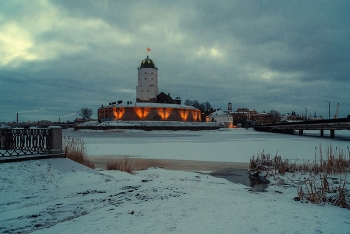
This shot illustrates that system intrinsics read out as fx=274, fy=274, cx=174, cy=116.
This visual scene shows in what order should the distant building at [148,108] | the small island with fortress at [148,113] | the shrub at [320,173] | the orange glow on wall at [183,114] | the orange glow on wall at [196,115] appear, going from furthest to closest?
the orange glow on wall at [196,115] → the orange glow on wall at [183,114] → the distant building at [148,108] → the small island with fortress at [148,113] → the shrub at [320,173]

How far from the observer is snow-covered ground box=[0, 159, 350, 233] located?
5.83 meters

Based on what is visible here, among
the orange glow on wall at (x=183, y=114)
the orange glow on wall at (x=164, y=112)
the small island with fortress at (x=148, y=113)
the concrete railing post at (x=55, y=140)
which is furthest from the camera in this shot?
the orange glow on wall at (x=183, y=114)

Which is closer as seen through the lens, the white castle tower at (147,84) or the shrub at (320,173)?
the shrub at (320,173)

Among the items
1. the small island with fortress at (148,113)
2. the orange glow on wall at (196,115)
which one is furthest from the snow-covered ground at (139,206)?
the orange glow on wall at (196,115)

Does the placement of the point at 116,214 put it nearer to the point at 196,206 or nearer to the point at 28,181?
the point at 196,206

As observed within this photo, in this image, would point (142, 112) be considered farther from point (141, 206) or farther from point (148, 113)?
point (141, 206)

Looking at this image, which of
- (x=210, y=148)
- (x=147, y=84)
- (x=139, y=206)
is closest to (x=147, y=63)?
(x=147, y=84)

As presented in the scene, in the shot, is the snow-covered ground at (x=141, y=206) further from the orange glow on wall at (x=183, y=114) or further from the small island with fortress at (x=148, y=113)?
the orange glow on wall at (x=183, y=114)

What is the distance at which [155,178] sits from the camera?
38.5 ft

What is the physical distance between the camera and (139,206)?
24.0 ft

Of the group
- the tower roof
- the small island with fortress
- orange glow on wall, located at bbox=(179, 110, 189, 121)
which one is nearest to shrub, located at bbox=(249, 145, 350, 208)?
the small island with fortress

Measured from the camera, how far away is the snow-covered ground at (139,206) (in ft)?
19.1

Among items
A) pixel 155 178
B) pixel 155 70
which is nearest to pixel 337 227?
pixel 155 178

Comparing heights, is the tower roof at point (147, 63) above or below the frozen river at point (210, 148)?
above
